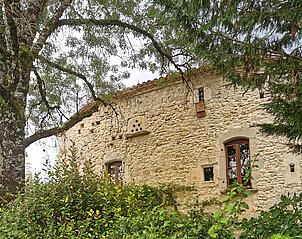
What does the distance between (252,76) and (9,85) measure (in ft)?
12.0

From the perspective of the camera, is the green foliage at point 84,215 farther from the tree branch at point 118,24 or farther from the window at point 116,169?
the window at point 116,169

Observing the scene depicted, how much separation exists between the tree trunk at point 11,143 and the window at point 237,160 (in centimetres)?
456

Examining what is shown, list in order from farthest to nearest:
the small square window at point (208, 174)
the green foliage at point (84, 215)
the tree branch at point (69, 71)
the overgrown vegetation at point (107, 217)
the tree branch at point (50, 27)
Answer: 1. the small square window at point (208, 174)
2. the tree branch at point (69, 71)
3. the tree branch at point (50, 27)
4. the green foliage at point (84, 215)
5. the overgrown vegetation at point (107, 217)

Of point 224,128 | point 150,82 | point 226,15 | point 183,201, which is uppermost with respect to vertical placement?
point 150,82

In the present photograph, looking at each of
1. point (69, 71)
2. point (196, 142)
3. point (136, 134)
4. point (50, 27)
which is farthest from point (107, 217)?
point (136, 134)

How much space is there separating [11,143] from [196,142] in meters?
4.46

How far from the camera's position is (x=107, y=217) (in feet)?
11.7

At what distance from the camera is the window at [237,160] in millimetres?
7531

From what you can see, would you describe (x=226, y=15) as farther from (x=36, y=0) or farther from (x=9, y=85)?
(x=36, y=0)

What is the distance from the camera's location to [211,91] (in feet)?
27.2

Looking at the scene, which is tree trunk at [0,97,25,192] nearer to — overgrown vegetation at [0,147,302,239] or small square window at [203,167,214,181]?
overgrown vegetation at [0,147,302,239]

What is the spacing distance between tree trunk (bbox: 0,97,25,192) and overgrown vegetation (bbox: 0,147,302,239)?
3.36 feet

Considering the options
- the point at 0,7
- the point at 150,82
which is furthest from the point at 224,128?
the point at 0,7

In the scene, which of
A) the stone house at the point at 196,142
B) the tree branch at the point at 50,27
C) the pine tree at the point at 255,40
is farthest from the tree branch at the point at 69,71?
the pine tree at the point at 255,40
